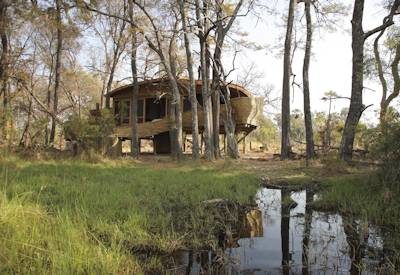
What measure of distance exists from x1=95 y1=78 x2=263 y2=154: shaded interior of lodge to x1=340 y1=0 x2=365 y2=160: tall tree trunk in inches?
383

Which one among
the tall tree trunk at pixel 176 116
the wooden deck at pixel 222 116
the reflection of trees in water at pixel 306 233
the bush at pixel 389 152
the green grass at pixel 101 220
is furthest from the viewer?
the wooden deck at pixel 222 116

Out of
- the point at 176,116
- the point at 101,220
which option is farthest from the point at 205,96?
the point at 101,220

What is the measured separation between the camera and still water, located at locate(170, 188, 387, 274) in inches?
164

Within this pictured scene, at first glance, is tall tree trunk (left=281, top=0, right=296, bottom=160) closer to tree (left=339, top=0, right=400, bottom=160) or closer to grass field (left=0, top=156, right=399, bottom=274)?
tree (left=339, top=0, right=400, bottom=160)

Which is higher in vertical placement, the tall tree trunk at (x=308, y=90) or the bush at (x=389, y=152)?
the tall tree trunk at (x=308, y=90)

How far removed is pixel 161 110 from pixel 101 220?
69.4 ft

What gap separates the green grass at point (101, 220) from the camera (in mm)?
3650

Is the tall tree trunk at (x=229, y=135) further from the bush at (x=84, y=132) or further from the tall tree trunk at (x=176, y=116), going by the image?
the bush at (x=84, y=132)

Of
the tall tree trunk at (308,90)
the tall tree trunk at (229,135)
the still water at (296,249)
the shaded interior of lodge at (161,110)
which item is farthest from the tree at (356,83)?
the shaded interior of lodge at (161,110)

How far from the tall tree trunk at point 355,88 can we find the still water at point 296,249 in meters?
6.51

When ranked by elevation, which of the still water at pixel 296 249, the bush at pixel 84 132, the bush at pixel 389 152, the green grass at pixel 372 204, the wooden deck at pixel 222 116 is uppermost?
the wooden deck at pixel 222 116

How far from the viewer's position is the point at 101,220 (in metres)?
5.30

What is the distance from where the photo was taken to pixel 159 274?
12.8 feet

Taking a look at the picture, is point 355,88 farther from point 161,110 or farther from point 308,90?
point 161,110
